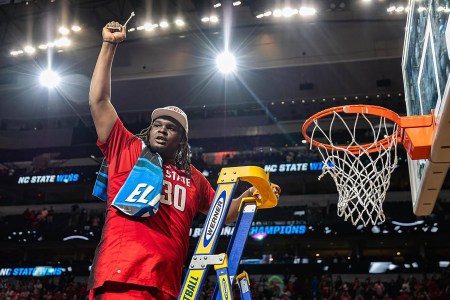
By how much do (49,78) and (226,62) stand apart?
646 centimetres

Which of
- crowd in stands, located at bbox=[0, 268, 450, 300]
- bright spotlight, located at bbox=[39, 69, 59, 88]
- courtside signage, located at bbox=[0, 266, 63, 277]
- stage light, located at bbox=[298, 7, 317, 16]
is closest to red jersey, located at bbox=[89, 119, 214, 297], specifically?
crowd in stands, located at bbox=[0, 268, 450, 300]

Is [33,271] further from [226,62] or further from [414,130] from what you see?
[414,130]

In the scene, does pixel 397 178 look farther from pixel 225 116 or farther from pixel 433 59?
pixel 433 59

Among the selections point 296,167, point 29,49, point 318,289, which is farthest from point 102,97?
point 296,167

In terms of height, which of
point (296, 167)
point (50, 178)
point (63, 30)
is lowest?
point (296, 167)

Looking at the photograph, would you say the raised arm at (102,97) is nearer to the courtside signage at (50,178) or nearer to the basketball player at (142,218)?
the basketball player at (142,218)

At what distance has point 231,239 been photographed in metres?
2.39

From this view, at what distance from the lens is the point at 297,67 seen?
58.3ft

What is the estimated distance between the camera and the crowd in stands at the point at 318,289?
1320cm

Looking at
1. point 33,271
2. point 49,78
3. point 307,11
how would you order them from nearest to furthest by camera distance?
point 307,11
point 49,78
point 33,271

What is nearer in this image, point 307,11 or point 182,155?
point 182,155

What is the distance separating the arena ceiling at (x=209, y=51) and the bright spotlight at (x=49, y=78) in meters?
0.24

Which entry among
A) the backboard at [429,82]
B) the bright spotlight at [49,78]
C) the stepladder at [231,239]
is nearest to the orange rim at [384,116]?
the backboard at [429,82]

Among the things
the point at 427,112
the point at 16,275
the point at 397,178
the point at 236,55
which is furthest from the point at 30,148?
the point at 427,112
